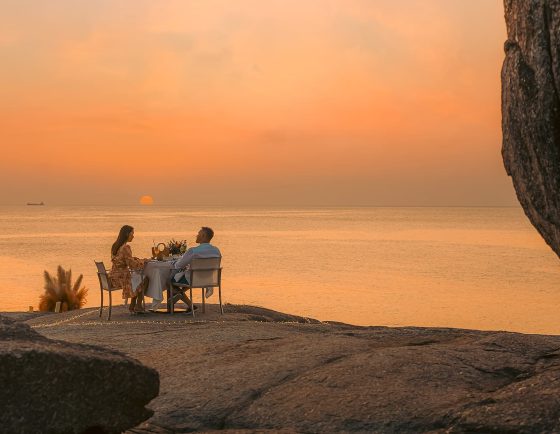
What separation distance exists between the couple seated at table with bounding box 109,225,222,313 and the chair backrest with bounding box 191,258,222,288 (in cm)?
8

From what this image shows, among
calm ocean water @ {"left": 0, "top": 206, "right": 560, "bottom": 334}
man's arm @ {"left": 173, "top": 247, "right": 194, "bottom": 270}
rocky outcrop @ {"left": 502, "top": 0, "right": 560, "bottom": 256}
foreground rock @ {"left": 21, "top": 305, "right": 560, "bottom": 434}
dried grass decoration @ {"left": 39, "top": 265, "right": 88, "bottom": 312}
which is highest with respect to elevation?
rocky outcrop @ {"left": 502, "top": 0, "right": 560, "bottom": 256}

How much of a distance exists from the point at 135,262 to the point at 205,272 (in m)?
1.13

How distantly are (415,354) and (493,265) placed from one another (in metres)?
45.4

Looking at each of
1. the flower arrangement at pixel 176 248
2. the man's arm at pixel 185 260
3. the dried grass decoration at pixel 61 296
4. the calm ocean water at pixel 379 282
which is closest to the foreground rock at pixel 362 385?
the man's arm at pixel 185 260

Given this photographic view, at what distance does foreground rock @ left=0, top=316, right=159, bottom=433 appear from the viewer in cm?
473

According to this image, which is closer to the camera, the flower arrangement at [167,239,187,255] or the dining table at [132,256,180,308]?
the dining table at [132,256,180,308]

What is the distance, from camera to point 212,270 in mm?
12867

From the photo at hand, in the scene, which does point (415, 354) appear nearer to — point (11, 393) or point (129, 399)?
point (129, 399)

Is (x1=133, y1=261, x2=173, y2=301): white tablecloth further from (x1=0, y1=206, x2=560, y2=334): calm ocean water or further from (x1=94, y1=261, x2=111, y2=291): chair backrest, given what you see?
(x1=0, y1=206, x2=560, y2=334): calm ocean water

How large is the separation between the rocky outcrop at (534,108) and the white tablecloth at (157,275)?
736 cm

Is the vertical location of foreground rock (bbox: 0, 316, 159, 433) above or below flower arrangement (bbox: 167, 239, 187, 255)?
below

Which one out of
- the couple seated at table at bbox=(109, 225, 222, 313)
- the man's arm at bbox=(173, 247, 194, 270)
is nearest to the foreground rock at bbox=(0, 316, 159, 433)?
the man's arm at bbox=(173, 247, 194, 270)

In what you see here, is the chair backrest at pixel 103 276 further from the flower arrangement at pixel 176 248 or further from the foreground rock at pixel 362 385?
the foreground rock at pixel 362 385

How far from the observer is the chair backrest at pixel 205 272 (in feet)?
41.7
